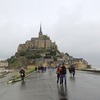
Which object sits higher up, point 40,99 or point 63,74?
point 63,74

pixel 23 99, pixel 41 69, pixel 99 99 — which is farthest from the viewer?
pixel 41 69

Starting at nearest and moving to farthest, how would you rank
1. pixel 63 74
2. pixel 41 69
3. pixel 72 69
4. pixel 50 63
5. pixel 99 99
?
1. pixel 99 99
2. pixel 63 74
3. pixel 72 69
4. pixel 41 69
5. pixel 50 63

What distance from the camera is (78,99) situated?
15.4 m

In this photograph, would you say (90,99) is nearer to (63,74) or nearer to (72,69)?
(63,74)

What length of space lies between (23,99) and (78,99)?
10.5ft

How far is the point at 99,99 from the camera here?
15414 mm

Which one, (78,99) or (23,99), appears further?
(23,99)

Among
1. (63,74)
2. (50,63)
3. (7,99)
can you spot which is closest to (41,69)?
(63,74)

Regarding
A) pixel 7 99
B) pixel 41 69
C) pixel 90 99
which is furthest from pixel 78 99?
pixel 41 69

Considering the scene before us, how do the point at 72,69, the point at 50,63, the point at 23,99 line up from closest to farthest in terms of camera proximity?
the point at 23,99
the point at 72,69
the point at 50,63

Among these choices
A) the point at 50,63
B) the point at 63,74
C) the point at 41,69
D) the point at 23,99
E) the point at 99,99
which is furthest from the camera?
the point at 50,63

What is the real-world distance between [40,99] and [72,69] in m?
28.6

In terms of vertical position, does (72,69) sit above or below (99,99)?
above

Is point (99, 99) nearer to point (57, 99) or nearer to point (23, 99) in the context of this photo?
point (57, 99)
